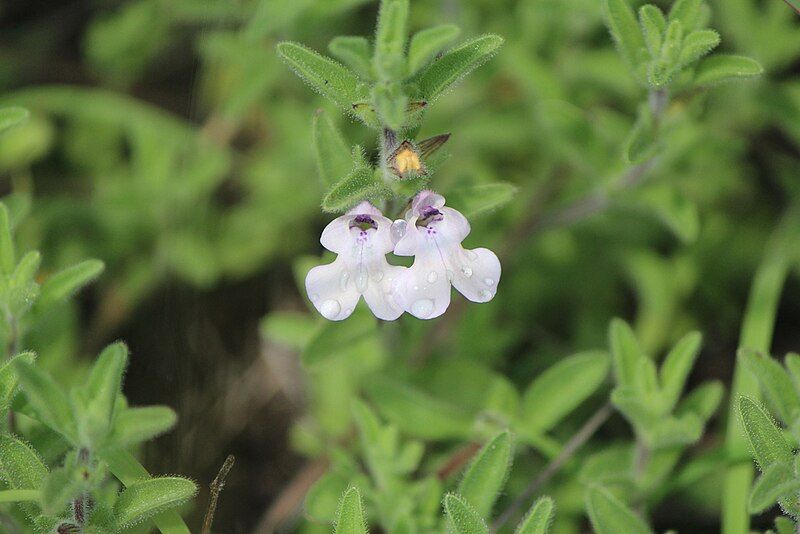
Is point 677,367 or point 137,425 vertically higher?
point 137,425

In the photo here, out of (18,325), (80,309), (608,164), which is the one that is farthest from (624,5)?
(80,309)

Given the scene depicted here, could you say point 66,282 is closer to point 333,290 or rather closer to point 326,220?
point 333,290

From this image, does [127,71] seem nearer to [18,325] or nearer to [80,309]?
[80,309]

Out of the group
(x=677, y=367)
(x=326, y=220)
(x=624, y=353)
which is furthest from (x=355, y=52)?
(x=326, y=220)

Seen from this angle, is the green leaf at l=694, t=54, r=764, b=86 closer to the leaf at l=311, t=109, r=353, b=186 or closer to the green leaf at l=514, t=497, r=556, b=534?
the leaf at l=311, t=109, r=353, b=186

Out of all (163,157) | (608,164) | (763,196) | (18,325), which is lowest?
(763,196)

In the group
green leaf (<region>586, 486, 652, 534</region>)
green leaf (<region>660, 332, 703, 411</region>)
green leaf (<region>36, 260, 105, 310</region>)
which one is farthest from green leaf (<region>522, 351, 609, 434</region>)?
green leaf (<region>36, 260, 105, 310</region>)
